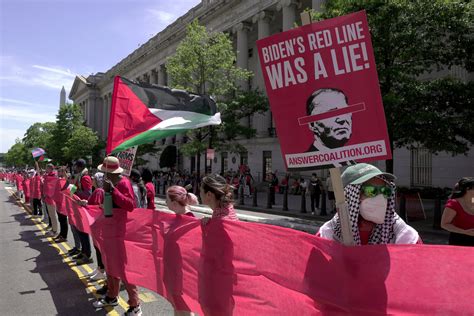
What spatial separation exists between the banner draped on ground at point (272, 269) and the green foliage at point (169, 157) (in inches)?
1837

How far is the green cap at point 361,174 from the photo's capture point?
241 centimetres

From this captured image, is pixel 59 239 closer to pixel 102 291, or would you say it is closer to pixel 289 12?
pixel 102 291

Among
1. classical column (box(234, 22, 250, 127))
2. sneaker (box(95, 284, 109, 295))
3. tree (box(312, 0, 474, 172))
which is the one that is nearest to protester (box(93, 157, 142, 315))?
sneaker (box(95, 284, 109, 295))

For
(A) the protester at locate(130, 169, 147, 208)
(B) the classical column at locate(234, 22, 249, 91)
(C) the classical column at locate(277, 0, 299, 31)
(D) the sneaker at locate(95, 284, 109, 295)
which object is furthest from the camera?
(B) the classical column at locate(234, 22, 249, 91)

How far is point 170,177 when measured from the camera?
3944cm

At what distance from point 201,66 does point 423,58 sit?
15.7 meters

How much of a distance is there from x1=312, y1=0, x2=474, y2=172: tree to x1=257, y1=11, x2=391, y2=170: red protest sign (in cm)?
1151

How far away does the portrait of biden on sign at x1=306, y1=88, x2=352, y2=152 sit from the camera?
2.32 meters

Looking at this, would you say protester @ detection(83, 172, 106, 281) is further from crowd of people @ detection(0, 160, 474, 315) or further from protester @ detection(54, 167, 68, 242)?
protester @ detection(54, 167, 68, 242)

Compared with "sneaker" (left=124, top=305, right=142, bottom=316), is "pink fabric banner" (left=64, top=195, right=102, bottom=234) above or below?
above

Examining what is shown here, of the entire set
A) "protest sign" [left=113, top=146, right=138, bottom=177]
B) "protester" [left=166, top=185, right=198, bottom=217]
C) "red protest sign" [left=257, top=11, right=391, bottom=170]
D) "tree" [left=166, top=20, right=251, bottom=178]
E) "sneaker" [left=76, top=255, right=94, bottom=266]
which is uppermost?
"tree" [left=166, top=20, right=251, bottom=178]

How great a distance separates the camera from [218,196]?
3.69m

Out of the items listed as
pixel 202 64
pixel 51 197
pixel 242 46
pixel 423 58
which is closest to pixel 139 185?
pixel 51 197

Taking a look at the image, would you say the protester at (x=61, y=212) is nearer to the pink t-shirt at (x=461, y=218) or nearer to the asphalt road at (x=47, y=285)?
the asphalt road at (x=47, y=285)
